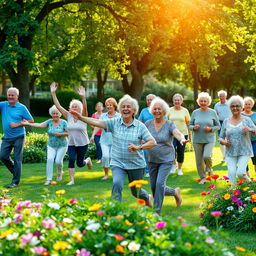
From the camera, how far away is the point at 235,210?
751cm

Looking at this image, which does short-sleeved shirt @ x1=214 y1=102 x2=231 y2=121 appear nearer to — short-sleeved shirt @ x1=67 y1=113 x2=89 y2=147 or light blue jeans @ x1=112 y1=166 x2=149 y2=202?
short-sleeved shirt @ x1=67 y1=113 x2=89 y2=147

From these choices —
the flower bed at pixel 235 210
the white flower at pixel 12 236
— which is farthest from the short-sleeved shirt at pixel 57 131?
the white flower at pixel 12 236

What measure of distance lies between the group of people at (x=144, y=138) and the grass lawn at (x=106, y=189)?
1.01ft

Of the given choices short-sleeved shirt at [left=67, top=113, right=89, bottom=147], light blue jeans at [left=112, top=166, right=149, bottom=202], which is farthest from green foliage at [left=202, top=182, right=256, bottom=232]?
short-sleeved shirt at [left=67, top=113, right=89, bottom=147]

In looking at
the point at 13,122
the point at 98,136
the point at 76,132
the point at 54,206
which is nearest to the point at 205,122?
the point at 76,132

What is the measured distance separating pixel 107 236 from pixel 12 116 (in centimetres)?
727

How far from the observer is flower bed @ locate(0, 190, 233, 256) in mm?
4064

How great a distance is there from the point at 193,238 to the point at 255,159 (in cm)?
839

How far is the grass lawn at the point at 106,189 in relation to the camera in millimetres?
7148

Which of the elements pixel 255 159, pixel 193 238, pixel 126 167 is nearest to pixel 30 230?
pixel 193 238

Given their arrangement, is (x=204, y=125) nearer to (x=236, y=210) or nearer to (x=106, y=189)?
(x=106, y=189)

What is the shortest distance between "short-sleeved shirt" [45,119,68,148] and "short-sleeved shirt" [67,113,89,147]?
0.13 metres

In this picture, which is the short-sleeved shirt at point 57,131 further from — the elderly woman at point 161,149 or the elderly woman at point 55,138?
the elderly woman at point 161,149

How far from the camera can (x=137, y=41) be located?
23656 millimetres
